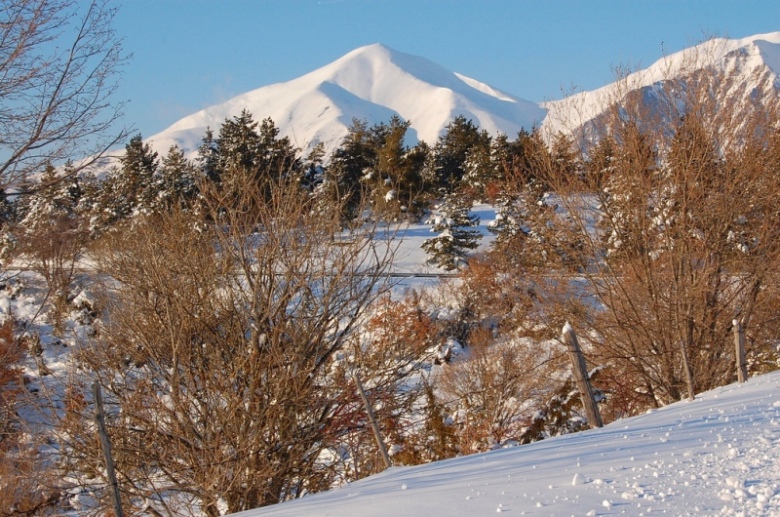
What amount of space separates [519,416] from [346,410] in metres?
9.96

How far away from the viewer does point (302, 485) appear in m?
8.80

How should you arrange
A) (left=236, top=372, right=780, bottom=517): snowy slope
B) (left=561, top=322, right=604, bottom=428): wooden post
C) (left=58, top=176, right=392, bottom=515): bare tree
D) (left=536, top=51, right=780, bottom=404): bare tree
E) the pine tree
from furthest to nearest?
the pine tree → (left=536, top=51, right=780, bottom=404): bare tree → (left=58, top=176, right=392, bottom=515): bare tree → (left=561, top=322, right=604, bottom=428): wooden post → (left=236, top=372, right=780, bottom=517): snowy slope

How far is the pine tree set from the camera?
87.0 feet

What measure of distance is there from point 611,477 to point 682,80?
11867mm

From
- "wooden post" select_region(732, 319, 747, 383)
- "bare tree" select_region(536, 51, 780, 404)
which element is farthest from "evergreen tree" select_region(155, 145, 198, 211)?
"wooden post" select_region(732, 319, 747, 383)

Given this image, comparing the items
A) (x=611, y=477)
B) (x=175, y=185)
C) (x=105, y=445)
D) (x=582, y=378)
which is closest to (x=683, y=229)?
(x=582, y=378)

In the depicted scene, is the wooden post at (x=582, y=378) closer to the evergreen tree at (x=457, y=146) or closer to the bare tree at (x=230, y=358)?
the bare tree at (x=230, y=358)

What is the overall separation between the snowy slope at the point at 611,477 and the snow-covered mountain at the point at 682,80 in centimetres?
890

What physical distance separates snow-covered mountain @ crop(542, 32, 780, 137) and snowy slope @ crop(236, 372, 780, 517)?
8902 millimetres

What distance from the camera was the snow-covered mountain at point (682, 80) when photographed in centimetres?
1360

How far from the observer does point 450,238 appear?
26484 millimetres

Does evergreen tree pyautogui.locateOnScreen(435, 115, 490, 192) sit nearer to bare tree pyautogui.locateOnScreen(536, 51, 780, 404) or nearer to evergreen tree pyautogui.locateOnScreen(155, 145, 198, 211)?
evergreen tree pyautogui.locateOnScreen(155, 145, 198, 211)

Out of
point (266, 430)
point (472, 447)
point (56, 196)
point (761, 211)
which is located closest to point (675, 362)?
point (761, 211)

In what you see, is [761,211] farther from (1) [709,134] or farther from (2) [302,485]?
(2) [302,485]
